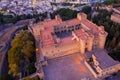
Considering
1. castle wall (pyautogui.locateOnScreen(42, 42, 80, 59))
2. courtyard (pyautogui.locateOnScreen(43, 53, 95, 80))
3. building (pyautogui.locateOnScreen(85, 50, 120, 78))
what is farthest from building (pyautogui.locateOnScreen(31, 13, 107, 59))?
building (pyautogui.locateOnScreen(85, 50, 120, 78))

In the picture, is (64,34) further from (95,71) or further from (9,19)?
(9,19)

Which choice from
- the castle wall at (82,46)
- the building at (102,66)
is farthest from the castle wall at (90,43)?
the building at (102,66)

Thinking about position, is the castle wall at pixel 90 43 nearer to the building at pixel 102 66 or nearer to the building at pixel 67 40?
the building at pixel 67 40

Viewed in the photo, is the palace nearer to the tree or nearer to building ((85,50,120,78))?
building ((85,50,120,78))

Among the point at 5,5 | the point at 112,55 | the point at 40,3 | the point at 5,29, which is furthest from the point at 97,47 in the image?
the point at 5,5

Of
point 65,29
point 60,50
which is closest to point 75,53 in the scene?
point 60,50

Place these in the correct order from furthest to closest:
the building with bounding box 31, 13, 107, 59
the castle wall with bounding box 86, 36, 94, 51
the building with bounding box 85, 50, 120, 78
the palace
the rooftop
A: the rooftop < the castle wall with bounding box 86, 36, 94, 51 < the building with bounding box 31, 13, 107, 59 < the palace < the building with bounding box 85, 50, 120, 78

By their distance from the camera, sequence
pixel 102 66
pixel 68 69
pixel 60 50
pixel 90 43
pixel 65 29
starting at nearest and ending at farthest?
1. pixel 102 66
2. pixel 68 69
3. pixel 60 50
4. pixel 90 43
5. pixel 65 29

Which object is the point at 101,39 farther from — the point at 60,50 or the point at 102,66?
the point at 60,50
